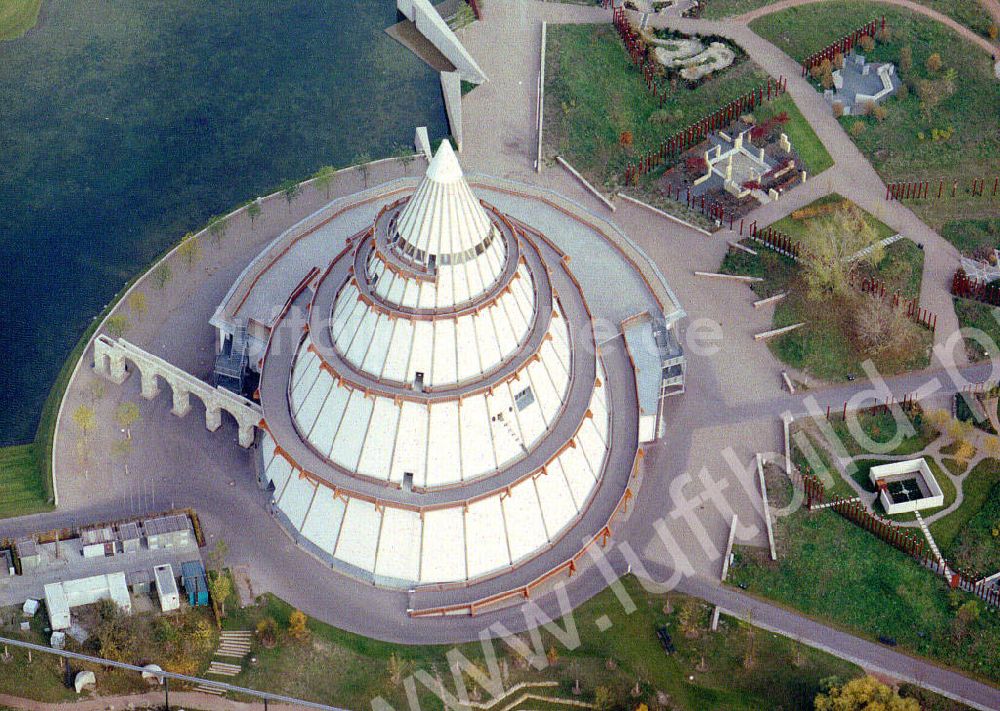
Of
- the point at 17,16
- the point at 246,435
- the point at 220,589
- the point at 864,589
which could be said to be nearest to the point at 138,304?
the point at 246,435

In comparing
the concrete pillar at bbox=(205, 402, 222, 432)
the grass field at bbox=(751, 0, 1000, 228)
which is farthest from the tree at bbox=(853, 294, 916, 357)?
the concrete pillar at bbox=(205, 402, 222, 432)

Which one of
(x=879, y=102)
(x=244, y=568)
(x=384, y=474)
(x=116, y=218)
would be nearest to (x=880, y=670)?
(x=384, y=474)

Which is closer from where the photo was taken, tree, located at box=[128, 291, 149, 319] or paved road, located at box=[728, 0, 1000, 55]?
tree, located at box=[128, 291, 149, 319]

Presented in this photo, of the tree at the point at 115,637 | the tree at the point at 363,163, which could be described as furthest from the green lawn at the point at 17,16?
the tree at the point at 115,637

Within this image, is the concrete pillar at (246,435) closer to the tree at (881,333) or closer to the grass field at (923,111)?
the tree at (881,333)

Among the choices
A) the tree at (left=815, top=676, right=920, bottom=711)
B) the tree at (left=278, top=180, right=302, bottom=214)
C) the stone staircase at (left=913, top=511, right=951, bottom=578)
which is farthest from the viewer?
the tree at (left=278, top=180, right=302, bottom=214)

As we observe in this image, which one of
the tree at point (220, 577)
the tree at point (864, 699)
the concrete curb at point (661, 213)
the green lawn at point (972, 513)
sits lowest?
the tree at point (864, 699)

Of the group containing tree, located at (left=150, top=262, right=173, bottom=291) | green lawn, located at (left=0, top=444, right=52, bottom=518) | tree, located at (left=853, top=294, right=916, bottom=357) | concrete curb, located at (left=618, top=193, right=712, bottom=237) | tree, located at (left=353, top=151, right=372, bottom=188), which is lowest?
tree, located at (left=853, top=294, right=916, bottom=357)

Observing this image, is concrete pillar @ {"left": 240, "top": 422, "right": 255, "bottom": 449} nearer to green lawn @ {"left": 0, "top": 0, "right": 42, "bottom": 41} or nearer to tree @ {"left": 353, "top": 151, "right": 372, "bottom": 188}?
tree @ {"left": 353, "top": 151, "right": 372, "bottom": 188}
